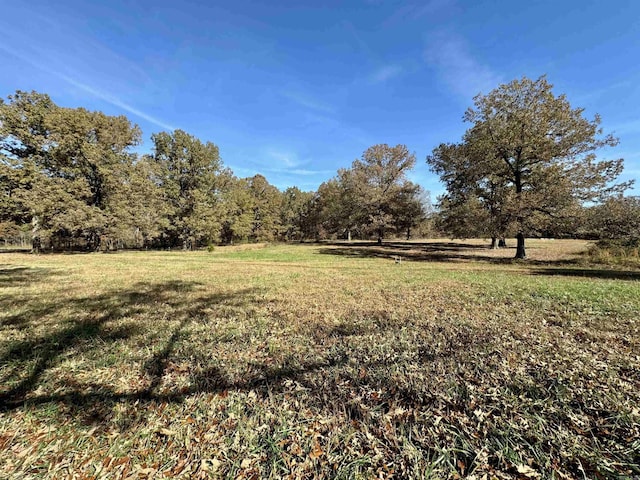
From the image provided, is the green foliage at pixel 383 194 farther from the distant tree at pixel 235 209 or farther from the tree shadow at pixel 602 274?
the tree shadow at pixel 602 274

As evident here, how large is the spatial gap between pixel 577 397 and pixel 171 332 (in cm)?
587

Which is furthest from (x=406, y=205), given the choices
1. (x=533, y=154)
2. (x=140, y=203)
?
(x=140, y=203)

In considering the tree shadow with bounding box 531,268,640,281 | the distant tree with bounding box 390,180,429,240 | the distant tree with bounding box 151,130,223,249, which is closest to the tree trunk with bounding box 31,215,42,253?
the distant tree with bounding box 151,130,223,249

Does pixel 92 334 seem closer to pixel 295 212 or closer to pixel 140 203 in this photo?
pixel 140 203

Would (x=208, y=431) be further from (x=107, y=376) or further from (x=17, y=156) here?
(x=17, y=156)

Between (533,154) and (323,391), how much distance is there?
19.4 m

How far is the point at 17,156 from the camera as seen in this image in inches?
910

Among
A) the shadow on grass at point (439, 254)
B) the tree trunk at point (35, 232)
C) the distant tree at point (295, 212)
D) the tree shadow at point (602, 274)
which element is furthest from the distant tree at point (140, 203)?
the tree shadow at point (602, 274)

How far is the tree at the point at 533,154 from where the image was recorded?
592 inches

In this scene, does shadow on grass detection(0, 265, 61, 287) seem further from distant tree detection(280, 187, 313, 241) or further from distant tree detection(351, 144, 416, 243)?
distant tree detection(280, 187, 313, 241)

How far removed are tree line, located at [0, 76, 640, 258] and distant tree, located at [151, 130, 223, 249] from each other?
0.36 ft

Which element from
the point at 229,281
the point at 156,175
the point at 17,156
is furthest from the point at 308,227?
the point at 229,281

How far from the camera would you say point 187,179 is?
30891mm

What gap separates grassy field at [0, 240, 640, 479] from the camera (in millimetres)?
2221
